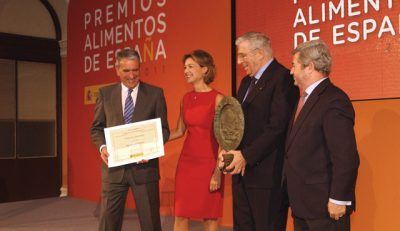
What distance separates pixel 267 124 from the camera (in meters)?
2.62

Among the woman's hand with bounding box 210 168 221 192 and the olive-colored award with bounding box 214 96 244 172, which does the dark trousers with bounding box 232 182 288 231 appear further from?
the woman's hand with bounding box 210 168 221 192

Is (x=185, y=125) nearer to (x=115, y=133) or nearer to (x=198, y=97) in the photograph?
(x=198, y=97)

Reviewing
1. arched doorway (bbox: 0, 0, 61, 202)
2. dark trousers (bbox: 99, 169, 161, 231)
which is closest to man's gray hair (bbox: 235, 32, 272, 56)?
dark trousers (bbox: 99, 169, 161, 231)

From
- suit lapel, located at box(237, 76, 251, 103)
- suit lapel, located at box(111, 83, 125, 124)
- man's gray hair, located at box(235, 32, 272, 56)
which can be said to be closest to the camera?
man's gray hair, located at box(235, 32, 272, 56)

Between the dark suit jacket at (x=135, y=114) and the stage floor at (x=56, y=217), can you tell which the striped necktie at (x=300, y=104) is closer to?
the dark suit jacket at (x=135, y=114)

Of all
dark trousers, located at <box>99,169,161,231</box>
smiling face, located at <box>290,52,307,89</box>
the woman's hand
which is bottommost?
dark trousers, located at <box>99,169,161,231</box>

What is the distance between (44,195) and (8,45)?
7.91ft

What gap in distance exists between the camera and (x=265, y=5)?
480 cm

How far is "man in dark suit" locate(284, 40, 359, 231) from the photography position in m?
2.18

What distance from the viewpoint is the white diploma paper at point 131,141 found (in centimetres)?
307

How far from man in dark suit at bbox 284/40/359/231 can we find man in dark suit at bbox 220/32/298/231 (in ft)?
0.66

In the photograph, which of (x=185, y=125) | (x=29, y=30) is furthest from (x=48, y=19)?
(x=185, y=125)

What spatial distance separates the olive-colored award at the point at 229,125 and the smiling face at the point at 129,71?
0.68m

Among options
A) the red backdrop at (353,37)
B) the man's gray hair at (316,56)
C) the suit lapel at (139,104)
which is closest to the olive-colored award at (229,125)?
the man's gray hair at (316,56)
